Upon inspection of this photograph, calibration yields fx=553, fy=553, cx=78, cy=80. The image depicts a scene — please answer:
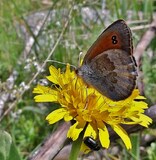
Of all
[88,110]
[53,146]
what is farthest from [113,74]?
[53,146]

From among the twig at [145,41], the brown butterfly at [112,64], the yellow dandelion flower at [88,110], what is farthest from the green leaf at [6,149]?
the twig at [145,41]

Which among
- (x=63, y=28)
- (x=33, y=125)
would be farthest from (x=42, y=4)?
(x=33, y=125)

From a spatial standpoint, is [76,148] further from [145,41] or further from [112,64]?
[145,41]

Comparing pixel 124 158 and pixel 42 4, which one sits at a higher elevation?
pixel 42 4

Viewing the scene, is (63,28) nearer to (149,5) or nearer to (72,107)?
(149,5)

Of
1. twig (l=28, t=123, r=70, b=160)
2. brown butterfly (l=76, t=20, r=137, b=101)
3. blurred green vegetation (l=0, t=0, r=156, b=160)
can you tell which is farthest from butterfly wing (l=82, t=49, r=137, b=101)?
blurred green vegetation (l=0, t=0, r=156, b=160)

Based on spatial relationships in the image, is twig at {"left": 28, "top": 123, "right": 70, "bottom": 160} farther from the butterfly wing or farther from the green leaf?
the butterfly wing
